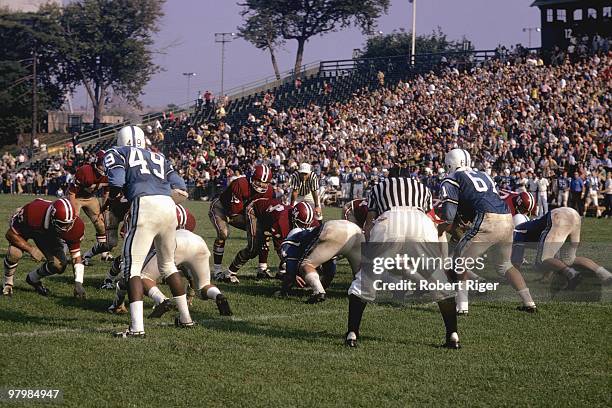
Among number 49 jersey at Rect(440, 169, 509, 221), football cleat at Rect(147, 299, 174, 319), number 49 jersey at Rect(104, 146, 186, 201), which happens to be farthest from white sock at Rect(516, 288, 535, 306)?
number 49 jersey at Rect(104, 146, 186, 201)

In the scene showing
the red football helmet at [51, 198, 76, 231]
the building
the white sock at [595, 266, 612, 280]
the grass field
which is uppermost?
the building

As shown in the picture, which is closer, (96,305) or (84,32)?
(96,305)

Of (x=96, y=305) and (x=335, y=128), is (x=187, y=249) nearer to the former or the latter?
(x=96, y=305)

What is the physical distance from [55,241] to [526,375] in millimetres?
6047

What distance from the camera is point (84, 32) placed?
60.2 meters

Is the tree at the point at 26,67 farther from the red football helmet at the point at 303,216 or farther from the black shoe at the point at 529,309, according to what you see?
the black shoe at the point at 529,309

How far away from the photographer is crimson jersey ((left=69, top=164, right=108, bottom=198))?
44.7ft

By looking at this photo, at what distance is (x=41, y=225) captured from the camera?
10.4 m

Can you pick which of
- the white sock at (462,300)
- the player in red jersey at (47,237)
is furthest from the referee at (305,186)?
the white sock at (462,300)

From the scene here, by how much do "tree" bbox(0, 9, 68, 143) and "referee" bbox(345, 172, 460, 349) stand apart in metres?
51.7

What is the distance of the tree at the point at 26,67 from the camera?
2226 inches

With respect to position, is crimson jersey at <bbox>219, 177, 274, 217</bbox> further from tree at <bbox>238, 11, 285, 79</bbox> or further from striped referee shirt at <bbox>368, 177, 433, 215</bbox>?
tree at <bbox>238, 11, 285, 79</bbox>

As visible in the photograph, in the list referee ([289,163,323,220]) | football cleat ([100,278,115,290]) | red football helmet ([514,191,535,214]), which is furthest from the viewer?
referee ([289,163,323,220])

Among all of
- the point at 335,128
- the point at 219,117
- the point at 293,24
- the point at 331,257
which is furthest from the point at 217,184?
the point at 331,257
